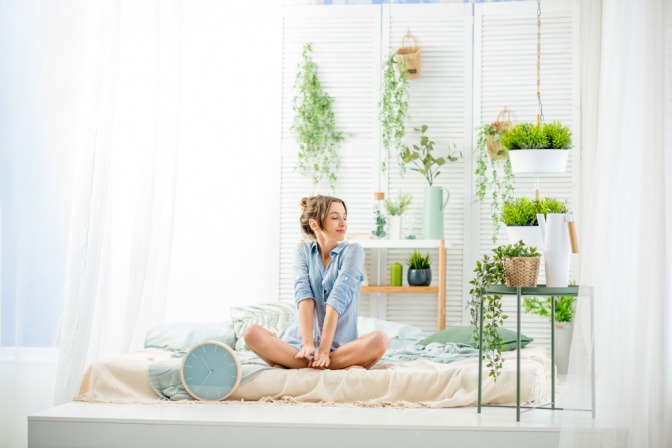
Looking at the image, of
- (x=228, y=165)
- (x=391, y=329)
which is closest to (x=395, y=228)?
(x=391, y=329)

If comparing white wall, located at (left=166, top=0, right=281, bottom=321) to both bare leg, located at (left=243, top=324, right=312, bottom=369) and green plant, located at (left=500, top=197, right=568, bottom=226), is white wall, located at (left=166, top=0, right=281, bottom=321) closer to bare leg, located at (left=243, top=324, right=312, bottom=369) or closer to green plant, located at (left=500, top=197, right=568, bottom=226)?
bare leg, located at (left=243, top=324, right=312, bottom=369)

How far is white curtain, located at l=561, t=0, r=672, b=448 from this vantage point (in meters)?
2.55

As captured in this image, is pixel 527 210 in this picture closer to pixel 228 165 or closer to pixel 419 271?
pixel 419 271

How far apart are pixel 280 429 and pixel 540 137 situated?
1.50m

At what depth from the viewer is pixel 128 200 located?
4094 mm

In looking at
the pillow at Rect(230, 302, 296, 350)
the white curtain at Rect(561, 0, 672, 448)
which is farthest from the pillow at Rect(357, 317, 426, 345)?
the white curtain at Rect(561, 0, 672, 448)

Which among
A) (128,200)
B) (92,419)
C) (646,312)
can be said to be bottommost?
(92,419)

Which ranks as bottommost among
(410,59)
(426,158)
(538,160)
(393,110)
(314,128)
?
(538,160)

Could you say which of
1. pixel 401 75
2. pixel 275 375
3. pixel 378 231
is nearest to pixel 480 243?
pixel 378 231

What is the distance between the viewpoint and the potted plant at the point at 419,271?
5.62 meters

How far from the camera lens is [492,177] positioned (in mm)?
5734

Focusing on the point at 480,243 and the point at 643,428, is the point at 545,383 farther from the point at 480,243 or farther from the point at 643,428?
the point at 480,243

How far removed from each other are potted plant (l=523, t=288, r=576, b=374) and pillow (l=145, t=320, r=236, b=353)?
1.86 meters

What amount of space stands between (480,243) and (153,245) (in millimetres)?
2393
